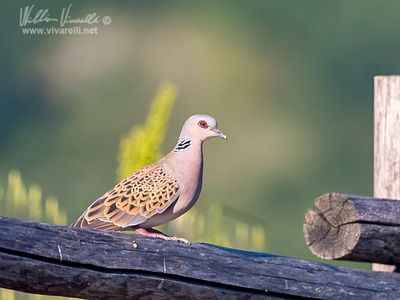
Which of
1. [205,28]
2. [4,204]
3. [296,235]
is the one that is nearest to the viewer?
[4,204]

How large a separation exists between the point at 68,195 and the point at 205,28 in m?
6.65

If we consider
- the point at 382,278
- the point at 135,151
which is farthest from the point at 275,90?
the point at 382,278

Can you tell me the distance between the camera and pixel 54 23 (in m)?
16.7

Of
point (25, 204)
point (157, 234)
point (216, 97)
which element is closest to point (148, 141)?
point (25, 204)

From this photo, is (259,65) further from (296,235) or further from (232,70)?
(296,235)

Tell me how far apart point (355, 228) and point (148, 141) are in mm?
1306

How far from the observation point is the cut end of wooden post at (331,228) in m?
5.60

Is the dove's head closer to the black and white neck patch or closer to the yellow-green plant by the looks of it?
the black and white neck patch

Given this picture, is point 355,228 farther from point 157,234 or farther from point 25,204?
point 25,204

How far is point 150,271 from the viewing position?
189 inches

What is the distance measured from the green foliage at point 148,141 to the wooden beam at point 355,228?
1.07 metres

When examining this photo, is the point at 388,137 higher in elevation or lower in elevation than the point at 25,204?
higher

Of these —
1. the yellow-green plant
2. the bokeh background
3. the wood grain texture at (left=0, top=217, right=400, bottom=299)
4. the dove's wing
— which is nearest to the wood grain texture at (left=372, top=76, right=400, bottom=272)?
the yellow-green plant

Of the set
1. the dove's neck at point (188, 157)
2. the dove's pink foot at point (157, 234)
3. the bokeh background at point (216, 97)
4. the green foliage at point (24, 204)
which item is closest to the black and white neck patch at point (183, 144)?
the dove's neck at point (188, 157)
